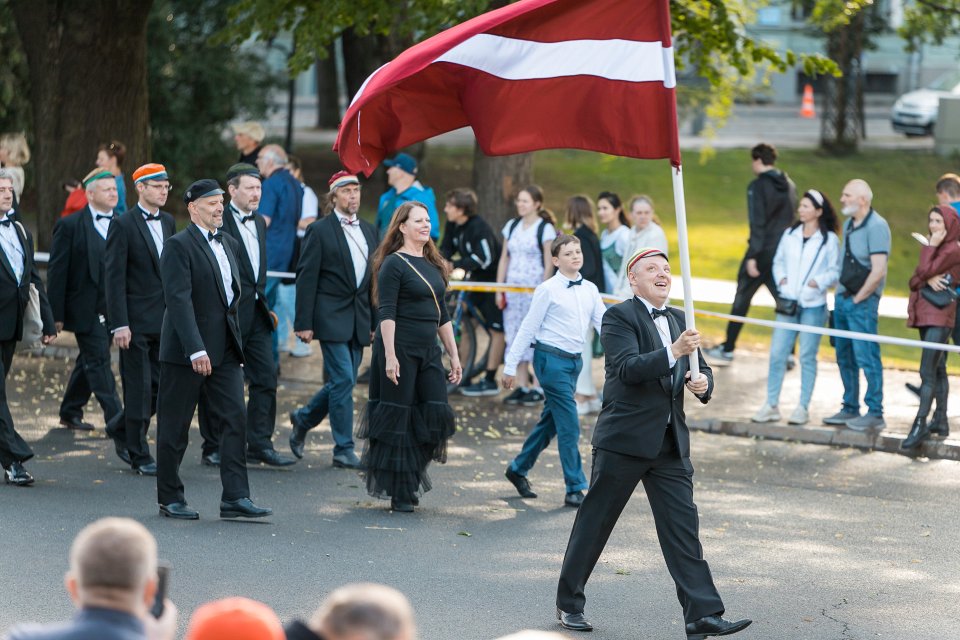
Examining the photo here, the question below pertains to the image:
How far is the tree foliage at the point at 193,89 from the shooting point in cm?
2500

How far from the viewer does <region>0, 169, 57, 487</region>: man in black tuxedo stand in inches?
366

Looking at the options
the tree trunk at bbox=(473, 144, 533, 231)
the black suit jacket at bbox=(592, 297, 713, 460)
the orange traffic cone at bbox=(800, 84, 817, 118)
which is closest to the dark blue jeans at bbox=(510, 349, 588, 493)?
the black suit jacket at bbox=(592, 297, 713, 460)

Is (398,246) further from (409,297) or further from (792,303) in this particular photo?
(792,303)

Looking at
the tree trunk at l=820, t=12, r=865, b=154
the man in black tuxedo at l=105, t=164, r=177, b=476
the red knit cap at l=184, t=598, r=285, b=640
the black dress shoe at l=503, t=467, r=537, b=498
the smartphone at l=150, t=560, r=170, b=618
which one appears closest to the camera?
the red knit cap at l=184, t=598, r=285, b=640

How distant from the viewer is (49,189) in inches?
649

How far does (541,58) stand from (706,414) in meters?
A: 6.05

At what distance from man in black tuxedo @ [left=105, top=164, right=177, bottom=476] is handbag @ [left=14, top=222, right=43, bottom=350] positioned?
1.74 feet

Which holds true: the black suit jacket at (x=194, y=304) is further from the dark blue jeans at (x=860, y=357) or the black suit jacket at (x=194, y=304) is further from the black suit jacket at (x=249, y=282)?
the dark blue jeans at (x=860, y=357)

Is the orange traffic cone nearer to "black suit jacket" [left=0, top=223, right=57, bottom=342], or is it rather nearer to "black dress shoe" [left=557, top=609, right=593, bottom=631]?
"black suit jacket" [left=0, top=223, right=57, bottom=342]

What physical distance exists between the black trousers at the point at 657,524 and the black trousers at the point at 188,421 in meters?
2.53

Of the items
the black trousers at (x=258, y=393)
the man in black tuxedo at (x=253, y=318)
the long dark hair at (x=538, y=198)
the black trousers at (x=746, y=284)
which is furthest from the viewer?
the black trousers at (x=746, y=284)

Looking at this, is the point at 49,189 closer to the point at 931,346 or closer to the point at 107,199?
the point at 107,199

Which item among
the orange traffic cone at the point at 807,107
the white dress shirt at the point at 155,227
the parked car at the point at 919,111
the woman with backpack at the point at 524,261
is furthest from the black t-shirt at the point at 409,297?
the orange traffic cone at the point at 807,107

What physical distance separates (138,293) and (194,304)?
1515 mm
